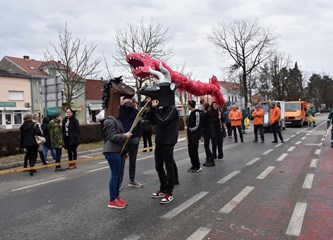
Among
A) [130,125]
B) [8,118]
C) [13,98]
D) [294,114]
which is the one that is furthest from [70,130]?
[13,98]

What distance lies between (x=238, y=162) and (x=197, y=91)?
116 inches

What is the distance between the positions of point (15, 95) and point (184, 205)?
3731cm

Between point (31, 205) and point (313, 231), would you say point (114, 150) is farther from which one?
point (313, 231)

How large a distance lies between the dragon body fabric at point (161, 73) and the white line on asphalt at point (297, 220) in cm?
299

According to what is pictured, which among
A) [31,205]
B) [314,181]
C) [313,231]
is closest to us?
[313,231]

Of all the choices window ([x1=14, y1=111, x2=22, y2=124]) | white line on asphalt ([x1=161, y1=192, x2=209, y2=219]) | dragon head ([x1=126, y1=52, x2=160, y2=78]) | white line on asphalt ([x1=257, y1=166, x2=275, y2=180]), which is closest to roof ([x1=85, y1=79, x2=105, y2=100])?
window ([x1=14, y1=111, x2=22, y2=124])

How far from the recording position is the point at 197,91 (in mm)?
8008

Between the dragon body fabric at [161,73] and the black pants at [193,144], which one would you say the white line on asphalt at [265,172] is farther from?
the dragon body fabric at [161,73]

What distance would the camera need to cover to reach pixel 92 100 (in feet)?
163

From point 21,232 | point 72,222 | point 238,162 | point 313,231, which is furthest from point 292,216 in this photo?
point 238,162

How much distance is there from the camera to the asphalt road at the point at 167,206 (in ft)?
14.1

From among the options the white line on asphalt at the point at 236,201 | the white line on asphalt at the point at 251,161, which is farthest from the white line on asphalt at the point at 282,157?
the white line on asphalt at the point at 236,201

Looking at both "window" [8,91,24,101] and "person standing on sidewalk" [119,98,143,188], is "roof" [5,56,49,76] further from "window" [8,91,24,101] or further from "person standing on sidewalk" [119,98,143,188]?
"person standing on sidewalk" [119,98,143,188]

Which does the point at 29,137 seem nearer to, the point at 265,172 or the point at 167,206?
Result: the point at 167,206
